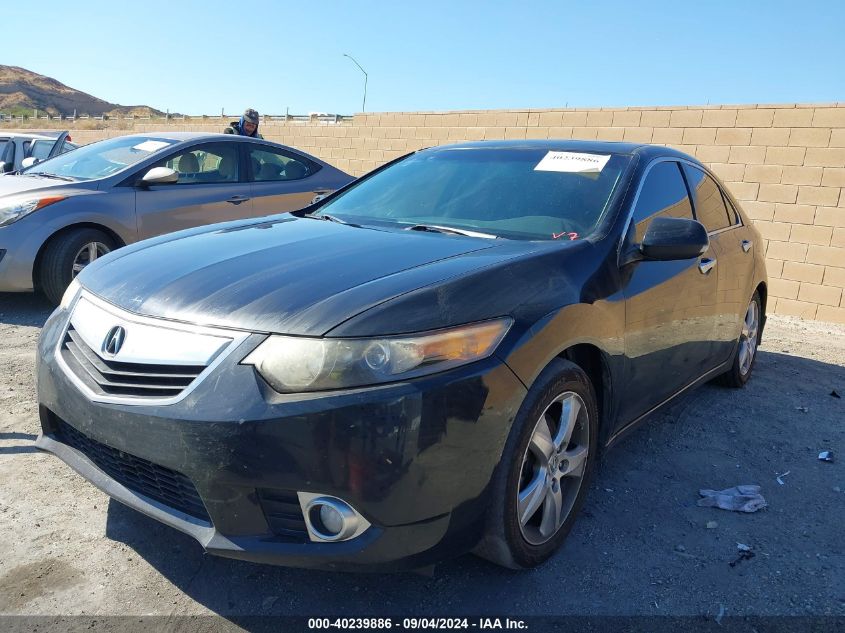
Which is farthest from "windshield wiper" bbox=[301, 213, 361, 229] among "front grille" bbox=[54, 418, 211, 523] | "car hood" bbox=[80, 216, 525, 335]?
"front grille" bbox=[54, 418, 211, 523]

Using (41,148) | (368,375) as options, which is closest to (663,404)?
(368,375)

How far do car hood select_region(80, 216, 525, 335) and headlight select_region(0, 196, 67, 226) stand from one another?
3.22 meters

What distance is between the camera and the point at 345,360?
1971 mm

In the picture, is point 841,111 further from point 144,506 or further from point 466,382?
point 144,506

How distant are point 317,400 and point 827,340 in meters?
6.35

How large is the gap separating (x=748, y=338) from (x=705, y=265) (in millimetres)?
1435

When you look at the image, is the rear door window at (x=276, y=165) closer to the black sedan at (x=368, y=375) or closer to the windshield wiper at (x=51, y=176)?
the windshield wiper at (x=51, y=176)

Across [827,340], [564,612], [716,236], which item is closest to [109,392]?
[564,612]

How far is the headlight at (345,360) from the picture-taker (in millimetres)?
1958

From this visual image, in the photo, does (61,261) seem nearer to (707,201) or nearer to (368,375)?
(368,375)

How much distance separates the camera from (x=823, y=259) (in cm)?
731

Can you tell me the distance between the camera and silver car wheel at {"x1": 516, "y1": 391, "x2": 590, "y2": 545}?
7.92 feet

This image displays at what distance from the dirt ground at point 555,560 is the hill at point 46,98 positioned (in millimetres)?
91539

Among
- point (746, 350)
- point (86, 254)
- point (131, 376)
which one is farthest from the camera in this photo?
point (86, 254)
